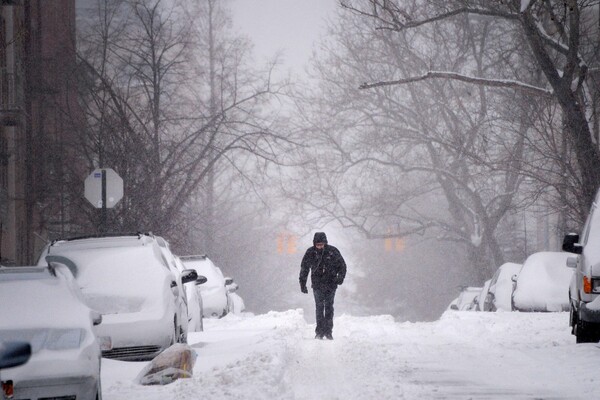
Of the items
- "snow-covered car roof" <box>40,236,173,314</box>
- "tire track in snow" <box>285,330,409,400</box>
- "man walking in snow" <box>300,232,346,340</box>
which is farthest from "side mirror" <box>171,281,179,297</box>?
"man walking in snow" <box>300,232,346,340</box>

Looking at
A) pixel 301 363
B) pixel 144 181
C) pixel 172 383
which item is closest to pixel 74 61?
pixel 144 181

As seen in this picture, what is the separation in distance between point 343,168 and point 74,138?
10.1 metres

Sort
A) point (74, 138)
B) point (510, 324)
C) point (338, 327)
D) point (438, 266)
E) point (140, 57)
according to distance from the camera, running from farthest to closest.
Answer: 1. point (438, 266)
2. point (74, 138)
3. point (140, 57)
4. point (338, 327)
5. point (510, 324)

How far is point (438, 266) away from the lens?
66.9 m

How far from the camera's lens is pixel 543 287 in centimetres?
2525

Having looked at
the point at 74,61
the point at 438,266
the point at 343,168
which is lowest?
the point at 438,266

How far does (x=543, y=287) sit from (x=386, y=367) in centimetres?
1334

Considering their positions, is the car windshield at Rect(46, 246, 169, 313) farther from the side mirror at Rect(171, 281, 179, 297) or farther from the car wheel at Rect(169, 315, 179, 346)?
the car wheel at Rect(169, 315, 179, 346)

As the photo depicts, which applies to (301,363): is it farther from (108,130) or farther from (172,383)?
(108,130)

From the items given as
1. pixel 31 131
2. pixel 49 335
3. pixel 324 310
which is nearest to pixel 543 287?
pixel 324 310

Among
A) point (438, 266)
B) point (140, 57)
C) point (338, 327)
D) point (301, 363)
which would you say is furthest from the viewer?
point (438, 266)

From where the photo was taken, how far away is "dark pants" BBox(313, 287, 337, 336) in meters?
19.0

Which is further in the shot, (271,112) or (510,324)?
(271,112)

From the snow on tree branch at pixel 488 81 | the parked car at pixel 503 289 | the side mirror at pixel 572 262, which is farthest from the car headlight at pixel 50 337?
the parked car at pixel 503 289
